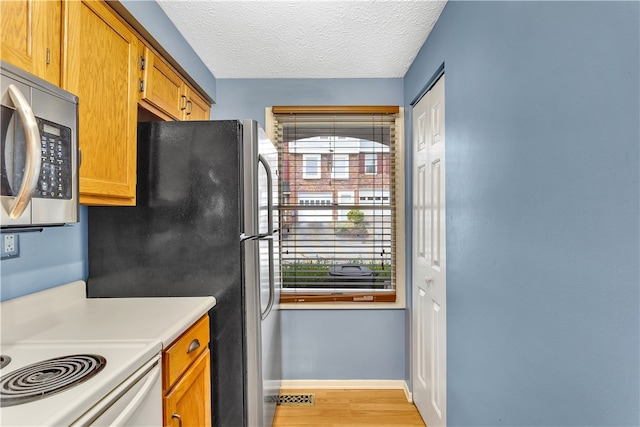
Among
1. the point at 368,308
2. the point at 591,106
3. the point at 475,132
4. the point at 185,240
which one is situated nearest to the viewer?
the point at 591,106

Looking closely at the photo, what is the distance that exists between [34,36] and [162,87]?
898 mm

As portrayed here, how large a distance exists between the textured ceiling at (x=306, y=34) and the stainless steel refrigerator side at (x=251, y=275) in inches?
25.6

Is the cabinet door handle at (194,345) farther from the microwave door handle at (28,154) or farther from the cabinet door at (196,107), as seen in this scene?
the cabinet door at (196,107)

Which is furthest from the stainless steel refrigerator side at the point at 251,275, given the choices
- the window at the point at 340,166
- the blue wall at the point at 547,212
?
the window at the point at 340,166

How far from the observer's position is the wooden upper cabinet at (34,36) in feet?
3.12

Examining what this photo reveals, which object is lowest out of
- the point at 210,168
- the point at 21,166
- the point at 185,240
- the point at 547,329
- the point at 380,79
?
the point at 547,329

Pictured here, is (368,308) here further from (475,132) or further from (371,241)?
(475,132)

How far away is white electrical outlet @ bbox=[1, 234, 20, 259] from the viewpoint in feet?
4.05

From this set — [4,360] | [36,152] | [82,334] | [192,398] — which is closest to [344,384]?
[192,398]

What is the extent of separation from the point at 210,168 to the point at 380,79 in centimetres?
168

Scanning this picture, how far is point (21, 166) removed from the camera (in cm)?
87

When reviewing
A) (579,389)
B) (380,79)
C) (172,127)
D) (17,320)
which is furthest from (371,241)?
(17,320)

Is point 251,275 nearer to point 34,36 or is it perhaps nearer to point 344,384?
point 34,36

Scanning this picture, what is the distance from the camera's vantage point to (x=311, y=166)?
9.09ft
